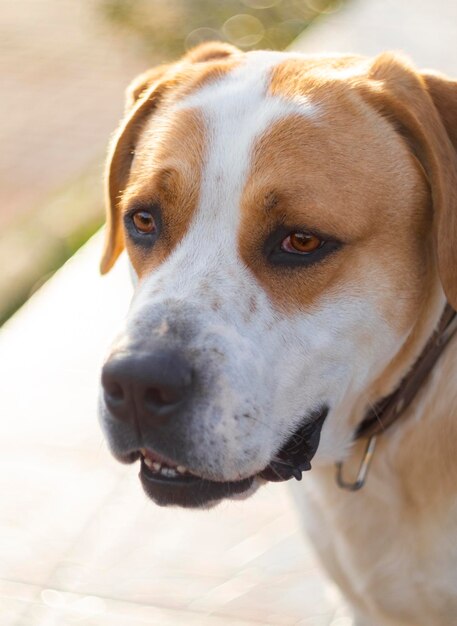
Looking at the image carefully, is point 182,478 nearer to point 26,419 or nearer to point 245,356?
point 245,356

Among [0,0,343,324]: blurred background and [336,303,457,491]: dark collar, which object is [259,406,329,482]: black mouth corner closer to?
[336,303,457,491]: dark collar

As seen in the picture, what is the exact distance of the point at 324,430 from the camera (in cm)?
294

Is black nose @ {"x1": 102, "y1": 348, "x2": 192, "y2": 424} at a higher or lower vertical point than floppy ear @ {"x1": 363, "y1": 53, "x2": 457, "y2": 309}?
lower

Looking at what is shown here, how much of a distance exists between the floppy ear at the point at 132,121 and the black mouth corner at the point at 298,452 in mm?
1028

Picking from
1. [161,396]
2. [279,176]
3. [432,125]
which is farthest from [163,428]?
[432,125]

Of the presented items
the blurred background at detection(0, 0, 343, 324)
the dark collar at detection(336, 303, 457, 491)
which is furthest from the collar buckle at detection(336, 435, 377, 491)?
the blurred background at detection(0, 0, 343, 324)

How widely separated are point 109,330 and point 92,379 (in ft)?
1.27

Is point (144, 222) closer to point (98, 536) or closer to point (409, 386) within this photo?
point (409, 386)

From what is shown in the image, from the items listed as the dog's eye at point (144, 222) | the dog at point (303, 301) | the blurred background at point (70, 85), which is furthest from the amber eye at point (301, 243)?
the blurred background at point (70, 85)

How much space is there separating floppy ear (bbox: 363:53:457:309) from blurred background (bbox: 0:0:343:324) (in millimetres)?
3289

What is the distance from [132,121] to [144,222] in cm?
46

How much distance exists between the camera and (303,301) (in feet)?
8.92

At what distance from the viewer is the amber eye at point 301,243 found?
271cm

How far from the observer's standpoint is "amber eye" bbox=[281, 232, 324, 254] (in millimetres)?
2705
